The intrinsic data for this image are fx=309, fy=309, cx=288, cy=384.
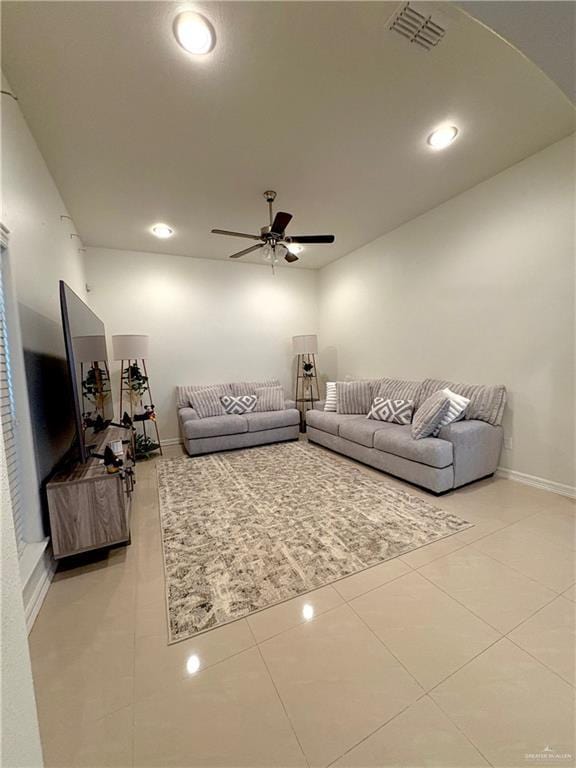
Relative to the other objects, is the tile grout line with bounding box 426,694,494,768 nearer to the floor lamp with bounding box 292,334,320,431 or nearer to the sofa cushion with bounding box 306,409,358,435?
the sofa cushion with bounding box 306,409,358,435

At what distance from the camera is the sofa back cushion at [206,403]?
4.34 metres

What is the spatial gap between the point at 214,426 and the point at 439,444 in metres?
2.65

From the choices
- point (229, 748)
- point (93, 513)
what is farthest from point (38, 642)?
point (229, 748)

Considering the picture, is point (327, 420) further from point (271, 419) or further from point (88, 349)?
point (88, 349)

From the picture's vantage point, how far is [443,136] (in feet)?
7.56

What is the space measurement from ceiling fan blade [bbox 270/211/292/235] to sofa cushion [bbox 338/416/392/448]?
215 centimetres

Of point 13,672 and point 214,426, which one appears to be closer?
point 13,672

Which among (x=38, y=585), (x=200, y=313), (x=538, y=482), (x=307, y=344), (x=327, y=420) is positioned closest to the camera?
(x=38, y=585)

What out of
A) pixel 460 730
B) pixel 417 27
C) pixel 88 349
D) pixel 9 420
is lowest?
pixel 460 730

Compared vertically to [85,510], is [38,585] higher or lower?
lower

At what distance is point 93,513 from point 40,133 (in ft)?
8.44

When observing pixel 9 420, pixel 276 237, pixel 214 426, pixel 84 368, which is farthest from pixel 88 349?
pixel 214 426

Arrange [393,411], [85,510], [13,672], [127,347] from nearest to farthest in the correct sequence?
[13,672] < [85,510] < [393,411] < [127,347]

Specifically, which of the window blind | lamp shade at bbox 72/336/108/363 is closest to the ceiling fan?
lamp shade at bbox 72/336/108/363
